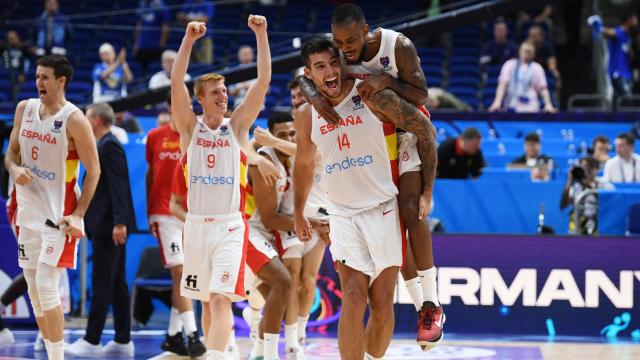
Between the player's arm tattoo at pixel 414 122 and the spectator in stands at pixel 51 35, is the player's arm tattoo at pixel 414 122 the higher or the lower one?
the lower one

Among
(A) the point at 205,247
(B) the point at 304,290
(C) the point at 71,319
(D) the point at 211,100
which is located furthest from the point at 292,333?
(C) the point at 71,319

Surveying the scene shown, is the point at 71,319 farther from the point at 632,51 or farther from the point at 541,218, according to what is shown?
the point at 632,51

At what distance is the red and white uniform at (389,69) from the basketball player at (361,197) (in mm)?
56

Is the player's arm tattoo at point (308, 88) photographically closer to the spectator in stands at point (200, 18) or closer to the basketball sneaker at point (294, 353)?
the basketball sneaker at point (294, 353)

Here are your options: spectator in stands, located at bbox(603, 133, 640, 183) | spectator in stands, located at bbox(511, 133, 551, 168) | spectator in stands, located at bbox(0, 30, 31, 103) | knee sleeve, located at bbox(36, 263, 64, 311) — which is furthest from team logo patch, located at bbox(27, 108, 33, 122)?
spectator in stands, located at bbox(0, 30, 31, 103)

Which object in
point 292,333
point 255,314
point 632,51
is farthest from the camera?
point 632,51

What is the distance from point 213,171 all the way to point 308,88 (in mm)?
1020

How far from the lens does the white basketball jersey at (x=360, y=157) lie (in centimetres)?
644

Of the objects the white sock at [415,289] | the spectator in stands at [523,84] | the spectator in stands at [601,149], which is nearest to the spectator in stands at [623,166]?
the spectator in stands at [601,149]

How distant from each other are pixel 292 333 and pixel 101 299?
193 cm

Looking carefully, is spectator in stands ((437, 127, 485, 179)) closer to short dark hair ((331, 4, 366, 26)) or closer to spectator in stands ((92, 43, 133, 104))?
spectator in stands ((92, 43, 133, 104))

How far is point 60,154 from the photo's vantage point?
7.52 meters

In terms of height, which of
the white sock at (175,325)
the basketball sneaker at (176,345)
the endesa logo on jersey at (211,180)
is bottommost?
the basketball sneaker at (176,345)

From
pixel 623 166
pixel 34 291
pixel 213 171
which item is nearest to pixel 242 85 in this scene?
pixel 623 166
